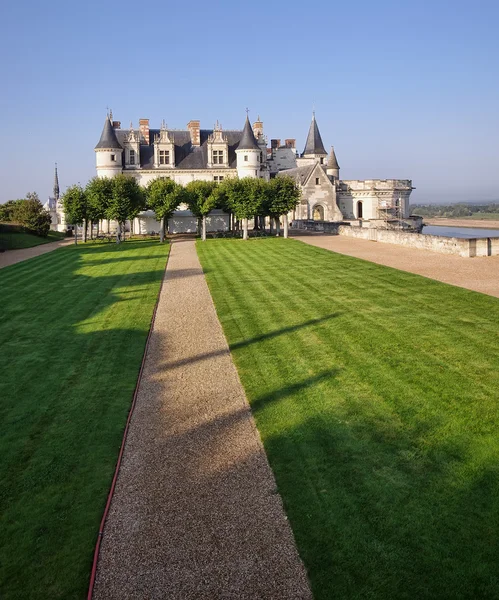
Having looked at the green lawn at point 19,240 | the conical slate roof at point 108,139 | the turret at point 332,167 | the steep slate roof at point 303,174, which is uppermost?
the conical slate roof at point 108,139

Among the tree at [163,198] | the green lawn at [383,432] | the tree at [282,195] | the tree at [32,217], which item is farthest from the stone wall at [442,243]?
the tree at [32,217]

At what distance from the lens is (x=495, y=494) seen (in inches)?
249

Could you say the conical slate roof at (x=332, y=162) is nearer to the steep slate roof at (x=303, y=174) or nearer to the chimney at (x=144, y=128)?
the steep slate roof at (x=303, y=174)

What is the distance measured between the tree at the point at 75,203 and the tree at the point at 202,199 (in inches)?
338

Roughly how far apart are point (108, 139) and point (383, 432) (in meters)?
52.6

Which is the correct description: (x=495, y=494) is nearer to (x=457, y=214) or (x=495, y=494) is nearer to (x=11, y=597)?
(x=11, y=597)

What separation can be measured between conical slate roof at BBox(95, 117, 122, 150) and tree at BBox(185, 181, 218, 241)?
13548mm

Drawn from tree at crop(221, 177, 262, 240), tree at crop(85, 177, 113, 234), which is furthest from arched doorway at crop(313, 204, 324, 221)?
tree at crop(85, 177, 113, 234)

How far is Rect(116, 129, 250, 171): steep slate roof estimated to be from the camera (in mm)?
58344

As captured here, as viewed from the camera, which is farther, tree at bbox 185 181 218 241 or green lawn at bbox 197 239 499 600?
tree at bbox 185 181 218 241

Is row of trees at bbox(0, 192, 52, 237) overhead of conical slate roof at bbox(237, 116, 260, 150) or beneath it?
beneath

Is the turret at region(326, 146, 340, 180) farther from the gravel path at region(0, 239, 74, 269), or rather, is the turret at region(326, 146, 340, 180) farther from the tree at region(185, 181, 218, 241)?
the gravel path at region(0, 239, 74, 269)

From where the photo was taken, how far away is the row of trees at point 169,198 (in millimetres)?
43719

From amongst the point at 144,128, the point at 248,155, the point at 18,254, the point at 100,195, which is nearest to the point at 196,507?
the point at 18,254
